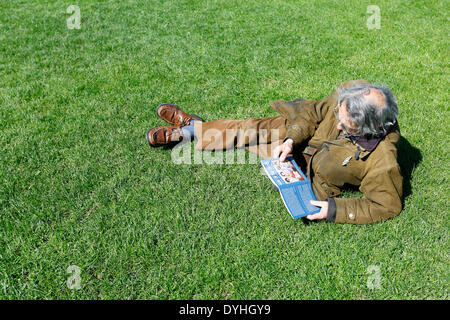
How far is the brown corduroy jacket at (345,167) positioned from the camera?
3.01 meters

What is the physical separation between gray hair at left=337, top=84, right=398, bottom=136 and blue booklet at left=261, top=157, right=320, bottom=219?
2.46 ft

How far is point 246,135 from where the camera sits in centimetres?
407

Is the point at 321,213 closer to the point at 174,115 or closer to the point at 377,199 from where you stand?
the point at 377,199

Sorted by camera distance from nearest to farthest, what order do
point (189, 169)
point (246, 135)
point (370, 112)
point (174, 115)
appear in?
point (370, 112), point (189, 169), point (246, 135), point (174, 115)

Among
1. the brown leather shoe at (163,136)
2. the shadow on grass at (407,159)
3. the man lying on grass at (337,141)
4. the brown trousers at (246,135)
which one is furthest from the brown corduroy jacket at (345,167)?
the brown leather shoe at (163,136)

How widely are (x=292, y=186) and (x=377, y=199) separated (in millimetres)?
752

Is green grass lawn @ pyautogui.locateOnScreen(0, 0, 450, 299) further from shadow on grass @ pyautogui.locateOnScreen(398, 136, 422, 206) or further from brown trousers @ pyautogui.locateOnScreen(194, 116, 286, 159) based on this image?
brown trousers @ pyautogui.locateOnScreen(194, 116, 286, 159)

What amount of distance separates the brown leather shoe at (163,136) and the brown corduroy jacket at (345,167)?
1345 mm

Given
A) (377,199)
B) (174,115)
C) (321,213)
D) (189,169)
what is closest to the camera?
(377,199)

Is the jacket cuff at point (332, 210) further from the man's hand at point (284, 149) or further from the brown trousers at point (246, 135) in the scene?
the brown trousers at point (246, 135)

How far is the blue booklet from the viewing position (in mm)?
3152

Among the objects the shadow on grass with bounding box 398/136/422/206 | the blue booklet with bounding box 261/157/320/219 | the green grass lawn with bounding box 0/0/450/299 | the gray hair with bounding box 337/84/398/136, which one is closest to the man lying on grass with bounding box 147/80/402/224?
the gray hair with bounding box 337/84/398/136

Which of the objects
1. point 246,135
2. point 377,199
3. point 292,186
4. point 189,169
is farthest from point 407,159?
point 189,169

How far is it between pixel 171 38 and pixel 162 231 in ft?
15.1
